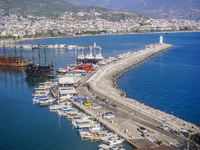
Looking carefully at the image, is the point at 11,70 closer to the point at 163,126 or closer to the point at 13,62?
the point at 13,62

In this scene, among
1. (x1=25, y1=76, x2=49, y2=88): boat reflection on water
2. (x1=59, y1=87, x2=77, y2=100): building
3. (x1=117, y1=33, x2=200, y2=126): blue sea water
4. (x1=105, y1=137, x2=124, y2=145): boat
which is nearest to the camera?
(x1=105, y1=137, x2=124, y2=145): boat

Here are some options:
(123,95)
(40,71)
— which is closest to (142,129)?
(123,95)

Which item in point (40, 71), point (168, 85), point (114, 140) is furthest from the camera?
point (40, 71)

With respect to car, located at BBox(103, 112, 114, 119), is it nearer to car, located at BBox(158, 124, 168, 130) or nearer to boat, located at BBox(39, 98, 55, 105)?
car, located at BBox(158, 124, 168, 130)

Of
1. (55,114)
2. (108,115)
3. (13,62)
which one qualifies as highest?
(13,62)

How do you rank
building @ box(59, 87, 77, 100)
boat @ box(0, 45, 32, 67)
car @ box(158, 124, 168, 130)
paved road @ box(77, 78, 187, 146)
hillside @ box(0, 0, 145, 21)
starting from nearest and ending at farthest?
paved road @ box(77, 78, 187, 146), car @ box(158, 124, 168, 130), building @ box(59, 87, 77, 100), boat @ box(0, 45, 32, 67), hillside @ box(0, 0, 145, 21)

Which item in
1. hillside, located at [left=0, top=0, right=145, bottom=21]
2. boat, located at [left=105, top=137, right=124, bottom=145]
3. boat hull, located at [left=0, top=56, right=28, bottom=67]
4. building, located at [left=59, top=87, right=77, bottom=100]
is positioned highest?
hillside, located at [left=0, top=0, right=145, bottom=21]

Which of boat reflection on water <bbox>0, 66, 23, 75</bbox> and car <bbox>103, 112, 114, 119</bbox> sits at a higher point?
boat reflection on water <bbox>0, 66, 23, 75</bbox>

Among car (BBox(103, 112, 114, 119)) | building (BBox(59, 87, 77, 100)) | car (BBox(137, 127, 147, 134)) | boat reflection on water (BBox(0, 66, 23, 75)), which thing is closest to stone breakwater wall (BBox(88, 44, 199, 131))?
car (BBox(137, 127, 147, 134))

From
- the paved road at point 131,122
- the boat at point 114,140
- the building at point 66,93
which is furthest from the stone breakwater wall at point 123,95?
the boat at point 114,140

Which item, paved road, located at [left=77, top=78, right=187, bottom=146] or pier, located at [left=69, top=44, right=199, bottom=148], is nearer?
pier, located at [left=69, top=44, right=199, bottom=148]

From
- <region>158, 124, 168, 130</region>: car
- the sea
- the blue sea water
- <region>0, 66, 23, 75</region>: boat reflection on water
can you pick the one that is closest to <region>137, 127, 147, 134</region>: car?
<region>158, 124, 168, 130</region>: car

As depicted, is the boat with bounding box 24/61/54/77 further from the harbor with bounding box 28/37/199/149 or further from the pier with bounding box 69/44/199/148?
the pier with bounding box 69/44/199/148
